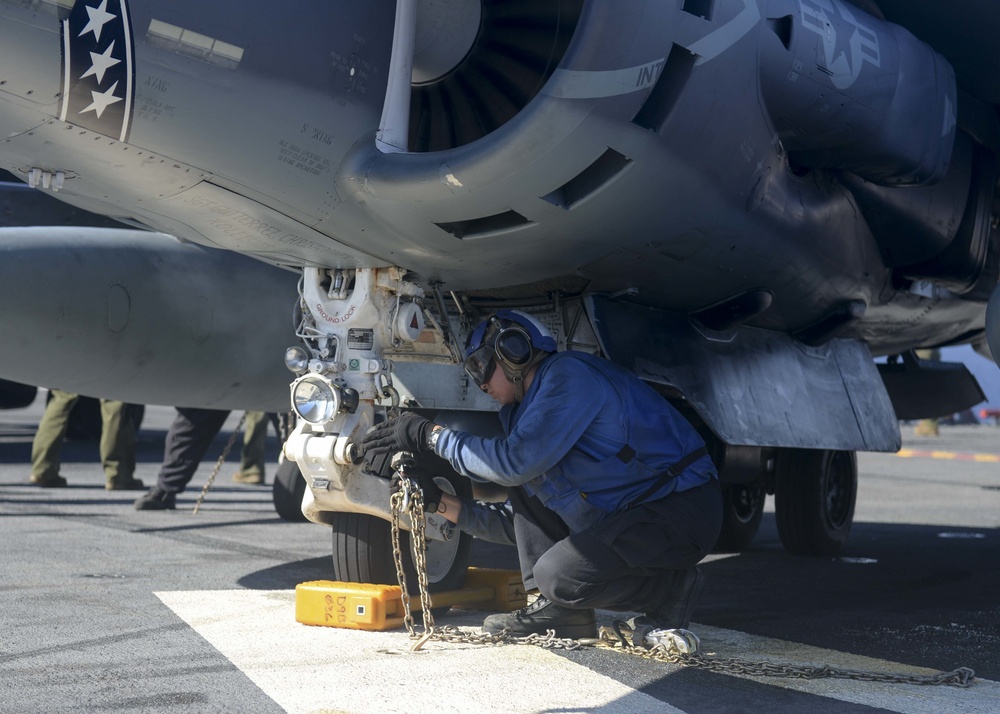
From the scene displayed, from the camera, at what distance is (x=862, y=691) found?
3.68 metres

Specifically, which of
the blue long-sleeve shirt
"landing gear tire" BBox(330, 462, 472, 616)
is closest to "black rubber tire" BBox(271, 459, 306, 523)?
"landing gear tire" BBox(330, 462, 472, 616)

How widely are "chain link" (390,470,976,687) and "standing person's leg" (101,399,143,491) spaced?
6868 mm

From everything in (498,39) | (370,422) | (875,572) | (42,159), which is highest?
(498,39)

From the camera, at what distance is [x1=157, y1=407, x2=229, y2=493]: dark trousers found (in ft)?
29.8

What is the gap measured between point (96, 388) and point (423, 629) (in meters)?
2.87

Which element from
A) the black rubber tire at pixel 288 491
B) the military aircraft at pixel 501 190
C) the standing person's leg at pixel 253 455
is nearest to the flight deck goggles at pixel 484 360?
the military aircraft at pixel 501 190

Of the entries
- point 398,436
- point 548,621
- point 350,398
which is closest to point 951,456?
point 548,621

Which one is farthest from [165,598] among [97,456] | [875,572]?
[97,456]

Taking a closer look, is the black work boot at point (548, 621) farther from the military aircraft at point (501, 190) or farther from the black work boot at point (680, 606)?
the military aircraft at point (501, 190)

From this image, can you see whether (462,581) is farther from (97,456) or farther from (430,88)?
(97,456)

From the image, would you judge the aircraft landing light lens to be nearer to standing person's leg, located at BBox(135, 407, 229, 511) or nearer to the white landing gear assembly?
the white landing gear assembly

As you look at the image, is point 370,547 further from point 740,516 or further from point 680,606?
point 740,516

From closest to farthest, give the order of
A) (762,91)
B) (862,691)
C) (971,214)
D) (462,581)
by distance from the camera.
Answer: (862,691) < (762,91) < (462,581) < (971,214)

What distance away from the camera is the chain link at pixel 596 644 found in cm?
384
